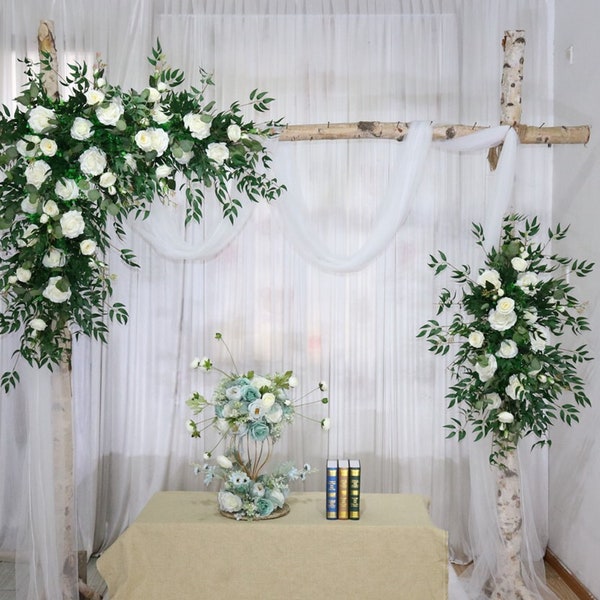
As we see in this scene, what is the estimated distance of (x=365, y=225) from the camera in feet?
14.1

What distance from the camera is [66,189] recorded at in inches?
118

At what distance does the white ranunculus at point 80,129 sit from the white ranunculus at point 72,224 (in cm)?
29

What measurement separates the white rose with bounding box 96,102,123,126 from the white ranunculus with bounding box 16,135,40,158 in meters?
0.26

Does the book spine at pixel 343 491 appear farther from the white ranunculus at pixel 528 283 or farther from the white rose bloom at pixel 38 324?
the white rose bloom at pixel 38 324

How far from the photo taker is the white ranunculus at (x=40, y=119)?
9.68 ft

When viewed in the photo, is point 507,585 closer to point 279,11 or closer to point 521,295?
point 521,295

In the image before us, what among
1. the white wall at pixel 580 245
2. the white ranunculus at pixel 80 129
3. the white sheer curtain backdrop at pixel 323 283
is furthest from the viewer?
the white sheer curtain backdrop at pixel 323 283

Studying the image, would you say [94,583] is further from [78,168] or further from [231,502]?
[78,168]

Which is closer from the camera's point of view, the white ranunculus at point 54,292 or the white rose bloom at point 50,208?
the white rose bloom at point 50,208

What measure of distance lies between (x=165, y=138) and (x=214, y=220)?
1122mm

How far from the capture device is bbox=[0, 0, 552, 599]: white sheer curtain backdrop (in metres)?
4.25

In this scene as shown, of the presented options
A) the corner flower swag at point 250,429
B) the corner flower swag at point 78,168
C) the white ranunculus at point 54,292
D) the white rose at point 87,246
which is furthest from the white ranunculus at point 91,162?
the corner flower swag at point 250,429

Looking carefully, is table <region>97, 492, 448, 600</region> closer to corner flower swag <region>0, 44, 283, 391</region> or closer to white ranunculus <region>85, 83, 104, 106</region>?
corner flower swag <region>0, 44, 283, 391</region>

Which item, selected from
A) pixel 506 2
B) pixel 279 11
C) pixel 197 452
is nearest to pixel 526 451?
pixel 197 452
